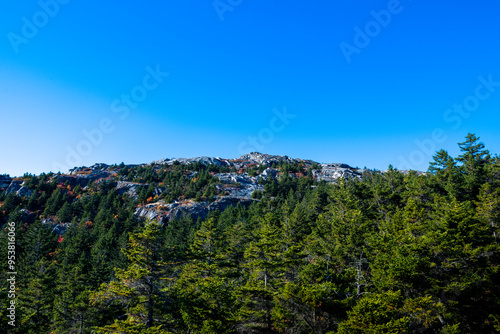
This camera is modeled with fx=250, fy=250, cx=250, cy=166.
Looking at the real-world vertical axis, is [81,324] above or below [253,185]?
below

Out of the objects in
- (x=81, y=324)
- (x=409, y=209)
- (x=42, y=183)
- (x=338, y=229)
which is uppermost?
(x=42, y=183)

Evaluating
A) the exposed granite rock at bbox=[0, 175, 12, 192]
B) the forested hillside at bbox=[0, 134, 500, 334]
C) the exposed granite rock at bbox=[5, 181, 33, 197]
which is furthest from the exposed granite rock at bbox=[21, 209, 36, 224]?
the forested hillside at bbox=[0, 134, 500, 334]

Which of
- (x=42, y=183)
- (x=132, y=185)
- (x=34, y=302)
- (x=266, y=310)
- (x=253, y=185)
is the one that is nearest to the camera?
(x=266, y=310)

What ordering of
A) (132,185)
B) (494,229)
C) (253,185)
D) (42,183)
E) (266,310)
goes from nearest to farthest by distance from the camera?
(266,310) < (494,229) < (42,183) < (132,185) < (253,185)

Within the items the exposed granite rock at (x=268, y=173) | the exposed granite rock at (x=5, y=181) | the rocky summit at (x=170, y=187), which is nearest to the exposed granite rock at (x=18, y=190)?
the rocky summit at (x=170, y=187)

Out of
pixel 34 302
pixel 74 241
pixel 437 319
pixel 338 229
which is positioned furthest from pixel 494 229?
pixel 74 241

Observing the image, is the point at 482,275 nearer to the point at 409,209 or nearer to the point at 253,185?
the point at 409,209

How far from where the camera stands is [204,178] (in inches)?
4008

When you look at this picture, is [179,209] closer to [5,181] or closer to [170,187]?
[170,187]

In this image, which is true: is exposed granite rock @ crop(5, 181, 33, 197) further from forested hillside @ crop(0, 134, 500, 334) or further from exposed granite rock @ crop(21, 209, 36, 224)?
forested hillside @ crop(0, 134, 500, 334)

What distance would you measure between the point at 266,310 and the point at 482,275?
50.2 feet

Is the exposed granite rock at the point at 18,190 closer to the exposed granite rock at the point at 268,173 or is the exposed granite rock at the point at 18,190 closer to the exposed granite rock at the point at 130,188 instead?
the exposed granite rock at the point at 130,188

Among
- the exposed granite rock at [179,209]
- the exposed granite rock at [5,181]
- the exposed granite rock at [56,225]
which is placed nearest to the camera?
the exposed granite rock at [56,225]

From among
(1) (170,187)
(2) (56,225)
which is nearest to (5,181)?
(2) (56,225)
